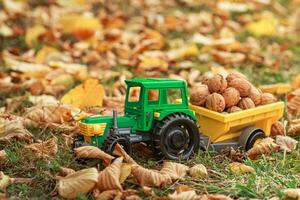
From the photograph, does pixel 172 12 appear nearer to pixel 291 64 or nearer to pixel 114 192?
pixel 291 64

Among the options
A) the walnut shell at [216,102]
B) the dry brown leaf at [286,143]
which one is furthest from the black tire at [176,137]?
the dry brown leaf at [286,143]

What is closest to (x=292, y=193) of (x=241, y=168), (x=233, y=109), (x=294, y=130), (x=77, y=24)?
(x=241, y=168)

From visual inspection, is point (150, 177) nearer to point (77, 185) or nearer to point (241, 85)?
point (77, 185)

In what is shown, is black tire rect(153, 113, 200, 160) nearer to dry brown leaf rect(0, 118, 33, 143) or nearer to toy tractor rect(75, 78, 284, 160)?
toy tractor rect(75, 78, 284, 160)

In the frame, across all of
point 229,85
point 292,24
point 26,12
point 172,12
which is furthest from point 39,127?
point 292,24

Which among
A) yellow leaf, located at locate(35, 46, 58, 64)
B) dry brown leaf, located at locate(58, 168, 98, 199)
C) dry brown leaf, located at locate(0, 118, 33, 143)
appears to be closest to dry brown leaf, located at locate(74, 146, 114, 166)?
dry brown leaf, located at locate(58, 168, 98, 199)

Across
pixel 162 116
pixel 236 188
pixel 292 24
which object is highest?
pixel 292 24

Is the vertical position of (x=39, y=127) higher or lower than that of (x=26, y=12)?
lower
